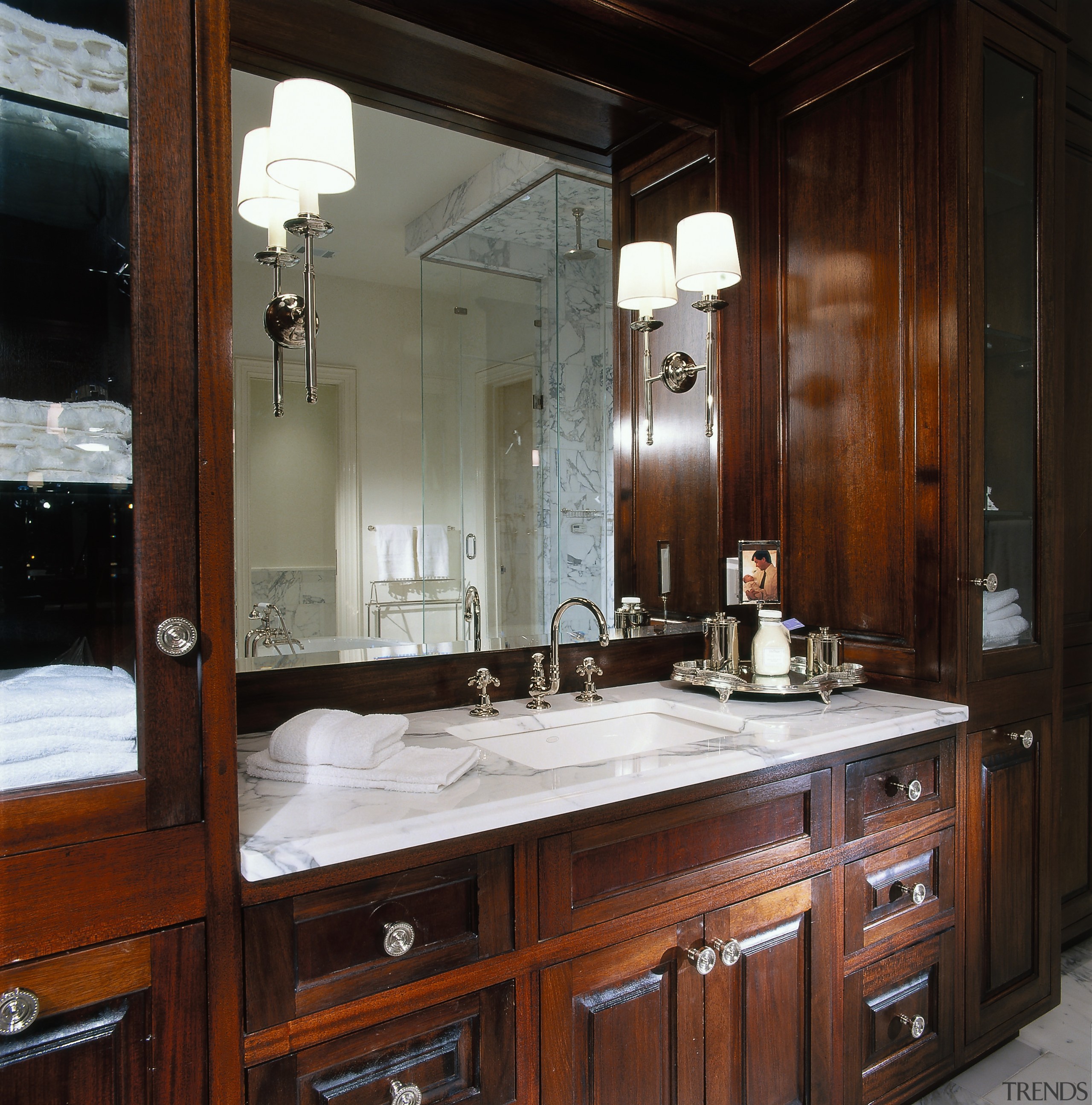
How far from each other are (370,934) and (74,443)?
2.22ft

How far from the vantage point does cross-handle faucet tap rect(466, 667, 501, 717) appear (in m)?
1.58

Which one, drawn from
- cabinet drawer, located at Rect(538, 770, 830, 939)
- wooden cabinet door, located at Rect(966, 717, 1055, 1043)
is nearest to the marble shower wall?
cabinet drawer, located at Rect(538, 770, 830, 939)

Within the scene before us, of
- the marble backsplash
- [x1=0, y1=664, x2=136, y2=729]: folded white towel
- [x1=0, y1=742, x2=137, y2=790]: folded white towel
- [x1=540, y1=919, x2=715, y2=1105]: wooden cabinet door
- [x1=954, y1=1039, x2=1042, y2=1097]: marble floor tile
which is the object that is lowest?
[x1=954, y1=1039, x2=1042, y2=1097]: marble floor tile

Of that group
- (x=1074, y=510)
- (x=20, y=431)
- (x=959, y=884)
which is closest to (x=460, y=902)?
(x=20, y=431)

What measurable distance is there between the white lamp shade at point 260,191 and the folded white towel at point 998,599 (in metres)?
1.65

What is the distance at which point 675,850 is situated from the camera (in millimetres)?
1271

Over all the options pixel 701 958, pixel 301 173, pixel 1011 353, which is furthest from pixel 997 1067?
pixel 301 173

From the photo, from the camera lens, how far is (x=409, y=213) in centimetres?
164

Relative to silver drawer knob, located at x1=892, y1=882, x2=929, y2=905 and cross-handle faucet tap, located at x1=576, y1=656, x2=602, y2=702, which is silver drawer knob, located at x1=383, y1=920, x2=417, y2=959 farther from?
silver drawer knob, located at x1=892, y1=882, x2=929, y2=905

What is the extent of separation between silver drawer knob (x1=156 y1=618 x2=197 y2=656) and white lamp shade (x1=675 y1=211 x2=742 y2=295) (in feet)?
4.79

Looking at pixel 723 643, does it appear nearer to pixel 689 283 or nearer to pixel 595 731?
pixel 595 731

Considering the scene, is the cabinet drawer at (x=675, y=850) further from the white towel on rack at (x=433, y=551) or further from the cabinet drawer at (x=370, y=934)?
the white towel on rack at (x=433, y=551)

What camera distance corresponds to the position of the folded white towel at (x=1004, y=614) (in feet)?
6.01

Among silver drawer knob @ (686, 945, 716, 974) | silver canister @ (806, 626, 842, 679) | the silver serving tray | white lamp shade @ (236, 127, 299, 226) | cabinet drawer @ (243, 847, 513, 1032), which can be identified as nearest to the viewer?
cabinet drawer @ (243, 847, 513, 1032)
